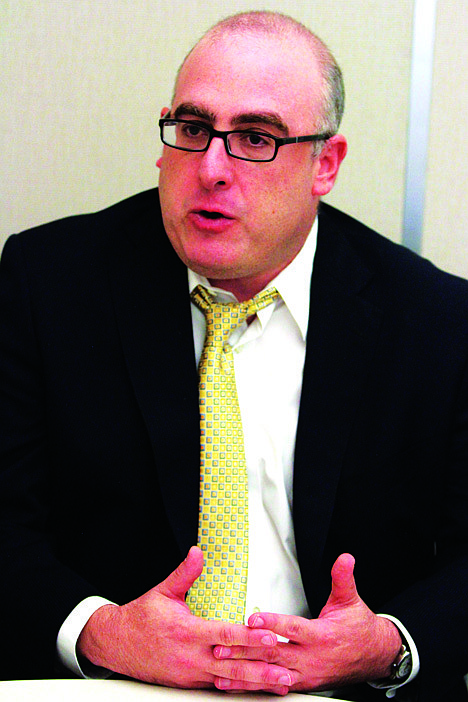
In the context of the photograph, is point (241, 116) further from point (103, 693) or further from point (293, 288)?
point (103, 693)

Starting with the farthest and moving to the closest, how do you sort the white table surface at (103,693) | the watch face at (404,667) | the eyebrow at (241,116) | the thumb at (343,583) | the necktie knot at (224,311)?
the necktie knot at (224,311) → the eyebrow at (241,116) → the watch face at (404,667) → the thumb at (343,583) → the white table surface at (103,693)

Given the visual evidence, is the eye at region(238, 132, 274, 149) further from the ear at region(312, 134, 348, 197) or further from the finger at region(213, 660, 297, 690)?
the finger at region(213, 660, 297, 690)

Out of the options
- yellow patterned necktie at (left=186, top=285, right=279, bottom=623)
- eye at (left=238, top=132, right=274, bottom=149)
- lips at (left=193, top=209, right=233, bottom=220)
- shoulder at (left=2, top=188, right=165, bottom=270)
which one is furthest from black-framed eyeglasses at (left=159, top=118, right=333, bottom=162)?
yellow patterned necktie at (left=186, top=285, right=279, bottom=623)

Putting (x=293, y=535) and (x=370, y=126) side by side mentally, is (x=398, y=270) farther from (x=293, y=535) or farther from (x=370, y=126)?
(x=293, y=535)

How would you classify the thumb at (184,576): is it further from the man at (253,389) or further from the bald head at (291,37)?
the bald head at (291,37)

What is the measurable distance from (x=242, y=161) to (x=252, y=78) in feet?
0.49

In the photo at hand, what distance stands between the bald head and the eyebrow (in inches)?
4.9

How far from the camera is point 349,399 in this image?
1.53 m

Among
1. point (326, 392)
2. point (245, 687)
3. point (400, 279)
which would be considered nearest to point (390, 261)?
point (400, 279)

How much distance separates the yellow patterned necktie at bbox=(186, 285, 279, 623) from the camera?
146 cm

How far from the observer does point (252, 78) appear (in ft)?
4.71

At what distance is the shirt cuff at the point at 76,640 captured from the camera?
4.22 ft

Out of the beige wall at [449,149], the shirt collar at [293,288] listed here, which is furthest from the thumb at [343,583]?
the beige wall at [449,149]

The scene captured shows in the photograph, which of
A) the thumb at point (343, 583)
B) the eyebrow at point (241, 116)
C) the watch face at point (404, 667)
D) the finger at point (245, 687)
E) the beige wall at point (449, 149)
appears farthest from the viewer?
the beige wall at point (449, 149)
